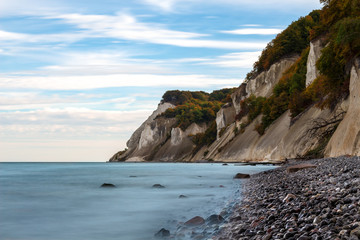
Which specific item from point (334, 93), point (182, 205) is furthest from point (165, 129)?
point (182, 205)

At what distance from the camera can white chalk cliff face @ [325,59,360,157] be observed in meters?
21.8

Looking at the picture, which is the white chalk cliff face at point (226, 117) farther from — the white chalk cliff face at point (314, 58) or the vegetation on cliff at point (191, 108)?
the white chalk cliff face at point (314, 58)

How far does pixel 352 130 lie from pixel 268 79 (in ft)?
179

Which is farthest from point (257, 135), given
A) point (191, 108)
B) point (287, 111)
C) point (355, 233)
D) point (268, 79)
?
point (191, 108)

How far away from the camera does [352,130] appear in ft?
73.3

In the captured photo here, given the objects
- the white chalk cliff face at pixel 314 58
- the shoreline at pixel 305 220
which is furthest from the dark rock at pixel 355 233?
the white chalk cliff face at pixel 314 58

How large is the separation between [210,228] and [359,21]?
2182cm

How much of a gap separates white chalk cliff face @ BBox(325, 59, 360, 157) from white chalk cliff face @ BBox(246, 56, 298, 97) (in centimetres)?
4783

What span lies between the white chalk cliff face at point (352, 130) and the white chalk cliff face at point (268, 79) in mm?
47831

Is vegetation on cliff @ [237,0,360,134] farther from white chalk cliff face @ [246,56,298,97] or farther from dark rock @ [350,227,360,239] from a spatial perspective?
dark rock @ [350,227,360,239]

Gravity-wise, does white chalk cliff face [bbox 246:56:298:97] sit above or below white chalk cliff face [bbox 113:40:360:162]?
above

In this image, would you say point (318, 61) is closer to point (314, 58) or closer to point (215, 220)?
point (314, 58)

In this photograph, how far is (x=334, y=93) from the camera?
107ft

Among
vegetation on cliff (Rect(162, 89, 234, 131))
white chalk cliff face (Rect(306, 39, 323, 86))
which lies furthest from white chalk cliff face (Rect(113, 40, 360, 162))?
vegetation on cliff (Rect(162, 89, 234, 131))
